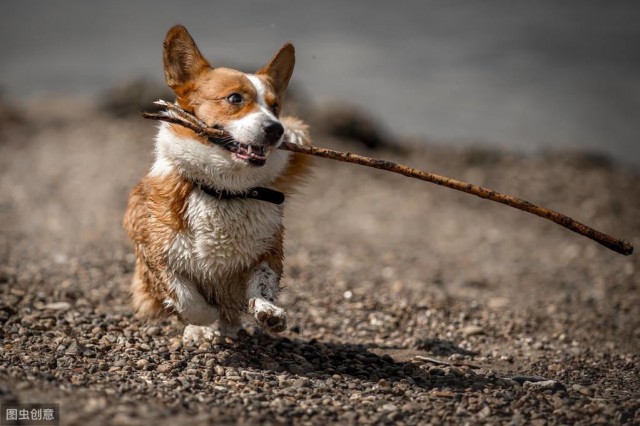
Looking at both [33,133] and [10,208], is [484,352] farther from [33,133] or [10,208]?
[33,133]

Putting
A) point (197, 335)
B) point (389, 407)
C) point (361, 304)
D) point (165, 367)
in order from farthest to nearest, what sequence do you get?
1. point (361, 304)
2. point (197, 335)
3. point (165, 367)
4. point (389, 407)

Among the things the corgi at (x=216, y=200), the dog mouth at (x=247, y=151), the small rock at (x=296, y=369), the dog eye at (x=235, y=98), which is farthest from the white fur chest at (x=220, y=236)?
the small rock at (x=296, y=369)

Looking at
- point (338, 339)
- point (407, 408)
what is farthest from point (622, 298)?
point (407, 408)

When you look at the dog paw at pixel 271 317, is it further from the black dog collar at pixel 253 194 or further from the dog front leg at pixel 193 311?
the black dog collar at pixel 253 194

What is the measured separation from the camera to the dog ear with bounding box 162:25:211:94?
13.5 ft

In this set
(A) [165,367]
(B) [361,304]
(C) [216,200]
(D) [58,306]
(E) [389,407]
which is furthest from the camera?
(B) [361,304]

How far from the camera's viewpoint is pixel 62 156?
10.9 metres

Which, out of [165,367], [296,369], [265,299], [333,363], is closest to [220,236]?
[265,299]

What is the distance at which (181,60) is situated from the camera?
418 cm

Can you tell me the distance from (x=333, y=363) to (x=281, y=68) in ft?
6.19

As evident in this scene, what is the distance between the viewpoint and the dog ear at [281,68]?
4.42 m

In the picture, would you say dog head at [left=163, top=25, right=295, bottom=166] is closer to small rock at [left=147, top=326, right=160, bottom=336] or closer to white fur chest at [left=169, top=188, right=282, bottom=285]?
white fur chest at [left=169, top=188, right=282, bottom=285]

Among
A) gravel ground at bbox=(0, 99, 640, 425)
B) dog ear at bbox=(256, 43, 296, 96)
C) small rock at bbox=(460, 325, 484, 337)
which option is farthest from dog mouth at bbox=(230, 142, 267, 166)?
small rock at bbox=(460, 325, 484, 337)

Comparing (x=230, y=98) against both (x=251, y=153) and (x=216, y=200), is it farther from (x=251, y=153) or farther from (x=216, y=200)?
(x=216, y=200)
